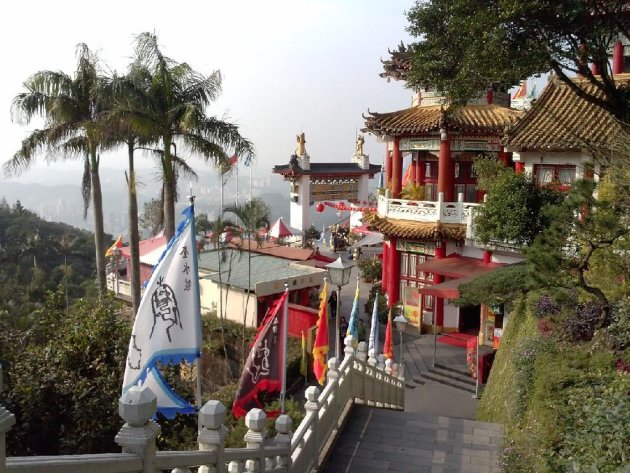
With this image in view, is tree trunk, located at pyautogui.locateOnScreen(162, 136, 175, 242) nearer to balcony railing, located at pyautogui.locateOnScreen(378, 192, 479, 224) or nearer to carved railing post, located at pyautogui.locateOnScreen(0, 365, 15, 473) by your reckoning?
balcony railing, located at pyautogui.locateOnScreen(378, 192, 479, 224)

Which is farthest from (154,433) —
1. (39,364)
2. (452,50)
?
(452,50)

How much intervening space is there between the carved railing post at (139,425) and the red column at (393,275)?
1582 cm

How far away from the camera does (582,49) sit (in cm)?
1102

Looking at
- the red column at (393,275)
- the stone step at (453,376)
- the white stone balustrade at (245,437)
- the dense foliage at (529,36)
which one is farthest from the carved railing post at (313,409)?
the red column at (393,275)

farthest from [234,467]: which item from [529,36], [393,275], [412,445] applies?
[393,275]

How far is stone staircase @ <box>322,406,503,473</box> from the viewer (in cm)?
738

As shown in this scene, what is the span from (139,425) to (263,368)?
5.00 metres

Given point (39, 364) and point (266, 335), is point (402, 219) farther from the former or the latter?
point (39, 364)

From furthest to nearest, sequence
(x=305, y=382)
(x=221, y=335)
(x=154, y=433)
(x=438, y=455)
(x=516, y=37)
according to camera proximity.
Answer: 1. (x=221, y=335)
2. (x=305, y=382)
3. (x=516, y=37)
4. (x=438, y=455)
5. (x=154, y=433)

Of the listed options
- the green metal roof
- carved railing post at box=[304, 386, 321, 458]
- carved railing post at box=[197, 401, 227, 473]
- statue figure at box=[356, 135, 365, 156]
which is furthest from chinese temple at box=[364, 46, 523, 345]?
statue figure at box=[356, 135, 365, 156]

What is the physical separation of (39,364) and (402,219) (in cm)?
1227

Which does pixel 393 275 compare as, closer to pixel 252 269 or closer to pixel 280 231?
pixel 252 269

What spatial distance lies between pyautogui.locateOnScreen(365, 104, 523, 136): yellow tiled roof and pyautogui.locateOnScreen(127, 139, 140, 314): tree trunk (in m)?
7.77

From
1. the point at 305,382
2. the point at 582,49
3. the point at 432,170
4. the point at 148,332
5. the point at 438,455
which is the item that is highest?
the point at 582,49
